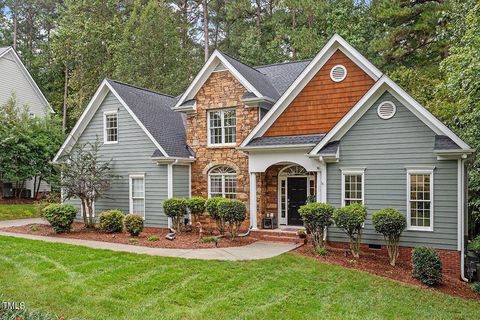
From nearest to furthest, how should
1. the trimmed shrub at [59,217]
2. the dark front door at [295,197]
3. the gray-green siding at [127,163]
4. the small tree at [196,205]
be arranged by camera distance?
the small tree at [196,205] < the trimmed shrub at [59,217] < the dark front door at [295,197] < the gray-green siding at [127,163]

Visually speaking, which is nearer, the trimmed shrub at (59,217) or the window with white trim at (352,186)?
the window with white trim at (352,186)

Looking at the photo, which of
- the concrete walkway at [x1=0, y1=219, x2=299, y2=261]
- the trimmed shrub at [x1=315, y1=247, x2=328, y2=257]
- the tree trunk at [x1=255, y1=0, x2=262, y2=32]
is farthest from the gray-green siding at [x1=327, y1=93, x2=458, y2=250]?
the tree trunk at [x1=255, y1=0, x2=262, y2=32]

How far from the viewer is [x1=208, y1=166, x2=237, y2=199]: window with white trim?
1596cm

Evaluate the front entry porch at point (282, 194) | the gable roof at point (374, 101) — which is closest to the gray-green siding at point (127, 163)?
the front entry porch at point (282, 194)

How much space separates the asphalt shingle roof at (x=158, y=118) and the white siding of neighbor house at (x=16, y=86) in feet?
43.3

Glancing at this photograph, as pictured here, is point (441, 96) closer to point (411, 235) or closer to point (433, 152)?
point (433, 152)

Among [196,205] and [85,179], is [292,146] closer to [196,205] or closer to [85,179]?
[196,205]

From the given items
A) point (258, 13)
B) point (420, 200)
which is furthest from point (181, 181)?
point (258, 13)

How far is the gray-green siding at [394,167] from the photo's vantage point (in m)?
10.9

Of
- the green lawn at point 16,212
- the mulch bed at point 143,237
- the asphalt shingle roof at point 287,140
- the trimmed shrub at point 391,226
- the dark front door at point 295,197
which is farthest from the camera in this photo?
the green lawn at point 16,212

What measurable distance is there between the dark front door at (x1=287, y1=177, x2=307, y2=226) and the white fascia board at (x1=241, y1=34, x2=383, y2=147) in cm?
234

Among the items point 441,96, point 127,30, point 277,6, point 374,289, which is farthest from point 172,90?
point 374,289

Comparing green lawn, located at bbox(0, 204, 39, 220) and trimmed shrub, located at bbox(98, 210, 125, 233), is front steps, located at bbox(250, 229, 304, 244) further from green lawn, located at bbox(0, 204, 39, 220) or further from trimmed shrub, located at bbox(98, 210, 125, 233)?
green lawn, located at bbox(0, 204, 39, 220)

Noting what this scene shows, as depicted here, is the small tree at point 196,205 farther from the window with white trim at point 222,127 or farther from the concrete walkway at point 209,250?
the window with white trim at point 222,127
